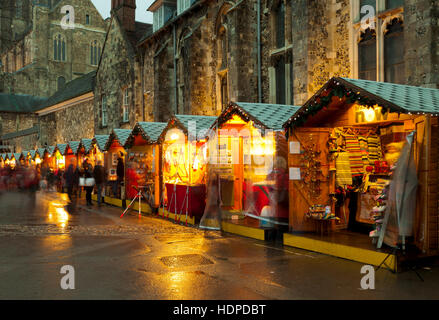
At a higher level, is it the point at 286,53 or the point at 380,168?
the point at 286,53

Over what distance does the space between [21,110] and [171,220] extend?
4305cm

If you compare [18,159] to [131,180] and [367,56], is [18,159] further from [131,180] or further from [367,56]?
[367,56]

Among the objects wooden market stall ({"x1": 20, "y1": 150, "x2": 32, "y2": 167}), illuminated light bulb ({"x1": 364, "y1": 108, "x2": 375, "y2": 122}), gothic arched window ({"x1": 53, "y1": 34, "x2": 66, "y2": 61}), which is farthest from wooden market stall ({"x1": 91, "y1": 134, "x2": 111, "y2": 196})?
gothic arched window ({"x1": 53, "y1": 34, "x2": 66, "y2": 61})

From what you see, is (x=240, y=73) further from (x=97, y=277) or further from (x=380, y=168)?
(x=97, y=277)

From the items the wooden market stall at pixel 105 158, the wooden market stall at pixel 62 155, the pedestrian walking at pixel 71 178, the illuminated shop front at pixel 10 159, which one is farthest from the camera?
the illuminated shop front at pixel 10 159

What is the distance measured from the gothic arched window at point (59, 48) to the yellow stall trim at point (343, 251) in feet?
177

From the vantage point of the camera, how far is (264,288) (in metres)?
6.11

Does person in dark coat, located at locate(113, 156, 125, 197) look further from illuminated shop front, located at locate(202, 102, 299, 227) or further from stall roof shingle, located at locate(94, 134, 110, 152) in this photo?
illuminated shop front, located at locate(202, 102, 299, 227)

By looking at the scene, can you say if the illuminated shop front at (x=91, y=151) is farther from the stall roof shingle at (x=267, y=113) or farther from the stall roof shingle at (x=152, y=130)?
the stall roof shingle at (x=267, y=113)

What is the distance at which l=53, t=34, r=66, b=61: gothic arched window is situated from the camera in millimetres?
56469

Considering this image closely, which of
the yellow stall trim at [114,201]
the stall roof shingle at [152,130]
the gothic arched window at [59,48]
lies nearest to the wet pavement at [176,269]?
the stall roof shingle at [152,130]

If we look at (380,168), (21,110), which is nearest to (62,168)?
(380,168)

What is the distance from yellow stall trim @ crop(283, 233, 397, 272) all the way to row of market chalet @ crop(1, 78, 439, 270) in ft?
0.07

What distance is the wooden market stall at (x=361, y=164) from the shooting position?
23.9ft
